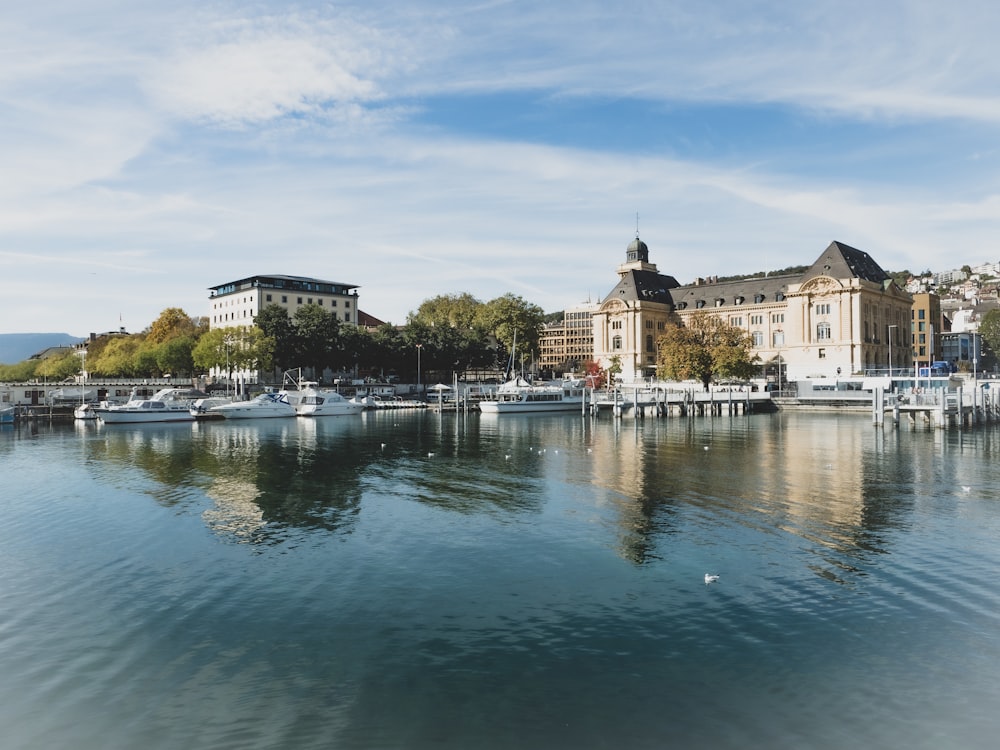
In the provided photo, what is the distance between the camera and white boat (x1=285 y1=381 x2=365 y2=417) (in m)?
97.1

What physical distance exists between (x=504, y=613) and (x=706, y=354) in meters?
95.1

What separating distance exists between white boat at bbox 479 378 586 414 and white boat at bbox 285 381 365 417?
742 inches

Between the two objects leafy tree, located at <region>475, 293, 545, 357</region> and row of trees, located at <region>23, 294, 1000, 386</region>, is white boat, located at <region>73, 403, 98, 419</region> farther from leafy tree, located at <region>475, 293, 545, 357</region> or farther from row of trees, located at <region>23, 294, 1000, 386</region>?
leafy tree, located at <region>475, 293, 545, 357</region>

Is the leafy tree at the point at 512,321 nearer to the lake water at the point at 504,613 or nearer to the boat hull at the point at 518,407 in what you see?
the boat hull at the point at 518,407

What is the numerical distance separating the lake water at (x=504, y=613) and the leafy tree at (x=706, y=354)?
222 ft

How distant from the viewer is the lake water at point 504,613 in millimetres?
13094

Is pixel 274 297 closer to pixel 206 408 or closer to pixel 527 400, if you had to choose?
pixel 206 408

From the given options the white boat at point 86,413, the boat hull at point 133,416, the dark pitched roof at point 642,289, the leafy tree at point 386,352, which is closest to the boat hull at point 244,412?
the boat hull at point 133,416

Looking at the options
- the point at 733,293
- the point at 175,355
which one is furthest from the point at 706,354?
the point at 175,355

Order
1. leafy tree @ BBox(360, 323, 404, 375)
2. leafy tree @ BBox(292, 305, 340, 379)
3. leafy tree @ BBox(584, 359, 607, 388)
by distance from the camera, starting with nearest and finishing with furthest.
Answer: leafy tree @ BBox(292, 305, 340, 379) < leafy tree @ BBox(360, 323, 404, 375) < leafy tree @ BBox(584, 359, 607, 388)

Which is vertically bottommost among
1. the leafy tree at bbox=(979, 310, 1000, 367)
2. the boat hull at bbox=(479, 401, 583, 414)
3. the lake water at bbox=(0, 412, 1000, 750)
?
the lake water at bbox=(0, 412, 1000, 750)

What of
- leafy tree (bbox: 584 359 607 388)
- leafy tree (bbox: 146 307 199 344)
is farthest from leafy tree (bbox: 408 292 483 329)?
leafy tree (bbox: 146 307 199 344)

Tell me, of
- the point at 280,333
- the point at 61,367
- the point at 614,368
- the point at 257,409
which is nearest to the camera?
the point at 257,409

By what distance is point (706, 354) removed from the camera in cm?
10775
